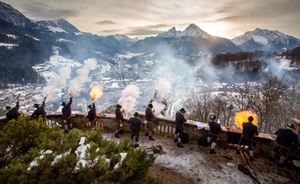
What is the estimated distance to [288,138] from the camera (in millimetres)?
7598

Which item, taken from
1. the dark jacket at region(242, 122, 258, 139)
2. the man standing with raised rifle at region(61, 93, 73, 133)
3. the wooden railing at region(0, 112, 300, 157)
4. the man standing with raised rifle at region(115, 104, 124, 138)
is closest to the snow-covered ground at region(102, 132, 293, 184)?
the wooden railing at region(0, 112, 300, 157)

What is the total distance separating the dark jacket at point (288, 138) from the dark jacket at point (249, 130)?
0.95m

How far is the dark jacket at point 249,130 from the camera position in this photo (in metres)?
8.14

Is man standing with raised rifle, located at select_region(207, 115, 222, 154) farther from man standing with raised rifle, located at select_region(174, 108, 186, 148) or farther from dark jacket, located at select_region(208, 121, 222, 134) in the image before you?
man standing with raised rifle, located at select_region(174, 108, 186, 148)

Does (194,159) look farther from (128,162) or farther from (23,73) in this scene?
(23,73)

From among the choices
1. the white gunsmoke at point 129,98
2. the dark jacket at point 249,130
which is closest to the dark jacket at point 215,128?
the dark jacket at point 249,130

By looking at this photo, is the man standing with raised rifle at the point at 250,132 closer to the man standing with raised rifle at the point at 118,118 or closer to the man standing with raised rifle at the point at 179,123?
the man standing with raised rifle at the point at 179,123

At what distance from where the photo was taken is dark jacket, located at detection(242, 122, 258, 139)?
26.7 feet

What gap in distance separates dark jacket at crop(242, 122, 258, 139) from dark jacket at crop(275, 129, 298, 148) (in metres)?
0.95

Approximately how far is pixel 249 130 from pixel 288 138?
146 cm

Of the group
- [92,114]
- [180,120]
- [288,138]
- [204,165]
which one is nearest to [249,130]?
[288,138]

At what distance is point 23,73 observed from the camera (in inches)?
4926

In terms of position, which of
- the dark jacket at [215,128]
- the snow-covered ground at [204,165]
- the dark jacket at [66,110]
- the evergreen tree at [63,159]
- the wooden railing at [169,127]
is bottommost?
the snow-covered ground at [204,165]

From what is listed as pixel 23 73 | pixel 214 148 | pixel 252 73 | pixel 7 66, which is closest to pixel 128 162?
pixel 214 148
